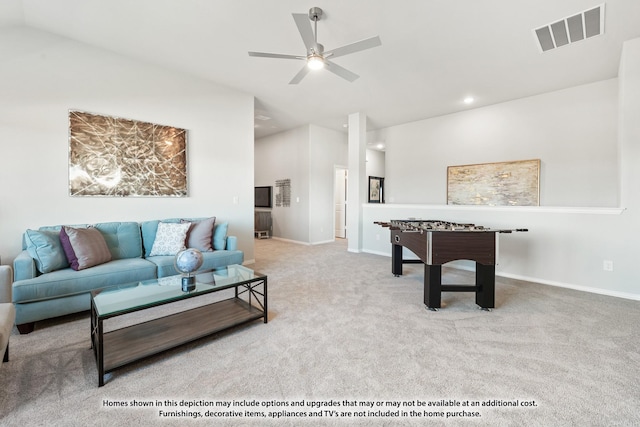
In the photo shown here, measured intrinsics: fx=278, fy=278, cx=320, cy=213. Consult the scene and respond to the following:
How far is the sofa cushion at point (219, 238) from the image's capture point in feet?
12.1

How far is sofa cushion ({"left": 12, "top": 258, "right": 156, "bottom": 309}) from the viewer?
226 centimetres

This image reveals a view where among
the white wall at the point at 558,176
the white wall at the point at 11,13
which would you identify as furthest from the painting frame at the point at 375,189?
the white wall at the point at 11,13

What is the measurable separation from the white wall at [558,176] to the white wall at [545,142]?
13mm

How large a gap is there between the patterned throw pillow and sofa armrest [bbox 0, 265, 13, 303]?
4.22 feet

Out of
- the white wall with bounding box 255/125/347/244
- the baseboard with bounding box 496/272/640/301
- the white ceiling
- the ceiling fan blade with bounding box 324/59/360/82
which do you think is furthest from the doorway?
the ceiling fan blade with bounding box 324/59/360/82

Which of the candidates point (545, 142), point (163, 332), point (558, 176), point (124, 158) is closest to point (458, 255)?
point (163, 332)

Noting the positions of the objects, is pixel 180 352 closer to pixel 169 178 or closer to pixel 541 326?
pixel 169 178

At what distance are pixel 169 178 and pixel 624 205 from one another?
5.60m

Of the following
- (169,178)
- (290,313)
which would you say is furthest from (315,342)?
(169,178)

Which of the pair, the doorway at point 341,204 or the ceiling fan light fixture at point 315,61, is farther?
the doorway at point 341,204

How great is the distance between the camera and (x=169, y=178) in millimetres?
3805

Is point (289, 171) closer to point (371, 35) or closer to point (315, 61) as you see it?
point (371, 35)

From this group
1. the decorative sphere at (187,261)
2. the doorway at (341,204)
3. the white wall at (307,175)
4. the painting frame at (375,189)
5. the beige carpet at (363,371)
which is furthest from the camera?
the painting frame at (375,189)

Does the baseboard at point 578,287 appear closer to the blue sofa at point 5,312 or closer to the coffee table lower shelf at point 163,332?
the coffee table lower shelf at point 163,332
